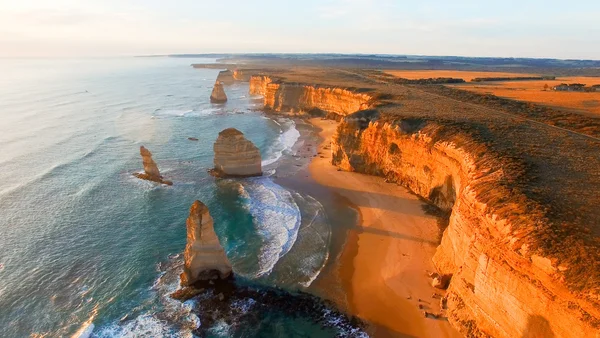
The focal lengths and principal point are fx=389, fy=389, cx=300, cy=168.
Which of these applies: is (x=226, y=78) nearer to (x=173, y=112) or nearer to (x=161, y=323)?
(x=173, y=112)

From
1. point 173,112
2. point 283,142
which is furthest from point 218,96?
point 283,142

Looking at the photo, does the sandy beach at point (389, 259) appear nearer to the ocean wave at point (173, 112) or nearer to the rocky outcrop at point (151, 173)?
the rocky outcrop at point (151, 173)

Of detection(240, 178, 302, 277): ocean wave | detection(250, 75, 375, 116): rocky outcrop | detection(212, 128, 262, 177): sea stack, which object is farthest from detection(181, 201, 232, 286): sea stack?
detection(250, 75, 375, 116): rocky outcrop

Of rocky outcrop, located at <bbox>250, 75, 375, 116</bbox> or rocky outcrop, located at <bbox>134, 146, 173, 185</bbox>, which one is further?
rocky outcrop, located at <bbox>250, 75, 375, 116</bbox>

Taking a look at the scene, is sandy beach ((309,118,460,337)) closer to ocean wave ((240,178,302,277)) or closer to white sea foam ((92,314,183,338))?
ocean wave ((240,178,302,277))

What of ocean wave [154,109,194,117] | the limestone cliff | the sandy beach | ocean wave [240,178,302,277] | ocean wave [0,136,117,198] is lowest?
ocean wave [154,109,194,117]

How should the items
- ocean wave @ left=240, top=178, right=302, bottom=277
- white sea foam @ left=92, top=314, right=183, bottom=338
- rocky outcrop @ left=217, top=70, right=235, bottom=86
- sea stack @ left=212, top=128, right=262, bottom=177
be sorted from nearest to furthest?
white sea foam @ left=92, top=314, right=183, bottom=338
ocean wave @ left=240, top=178, right=302, bottom=277
sea stack @ left=212, top=128, right=262, bottom=177
rocky outcrop @ left=217, top=70, right=235, bottom=86

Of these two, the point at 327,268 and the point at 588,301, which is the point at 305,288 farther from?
the point at 588,301
